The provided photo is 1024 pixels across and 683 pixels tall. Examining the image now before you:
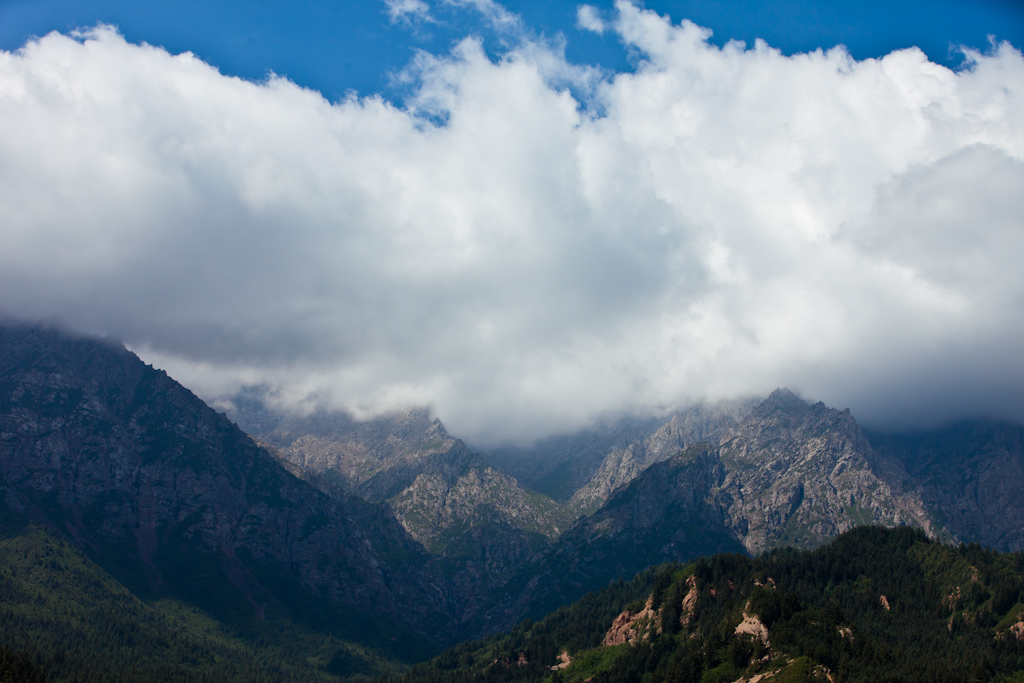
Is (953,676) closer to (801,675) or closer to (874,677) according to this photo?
(874,677)

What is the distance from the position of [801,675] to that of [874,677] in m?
18.2

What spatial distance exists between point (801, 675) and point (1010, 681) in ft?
200

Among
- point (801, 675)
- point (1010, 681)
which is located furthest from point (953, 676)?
point (801, 675)

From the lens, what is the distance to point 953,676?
192m

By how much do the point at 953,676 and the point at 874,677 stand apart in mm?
22700

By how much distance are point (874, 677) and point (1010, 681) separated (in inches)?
1742

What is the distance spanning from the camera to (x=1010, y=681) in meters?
200

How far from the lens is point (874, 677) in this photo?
18988 cm

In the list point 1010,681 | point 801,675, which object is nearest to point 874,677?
point 801,675

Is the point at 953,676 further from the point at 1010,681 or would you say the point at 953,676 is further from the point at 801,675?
the point at 801,675

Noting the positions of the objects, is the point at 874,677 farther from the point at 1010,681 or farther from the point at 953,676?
the point at 1010,681

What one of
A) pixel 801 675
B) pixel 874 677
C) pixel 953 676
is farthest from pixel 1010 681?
pixel 801 675
